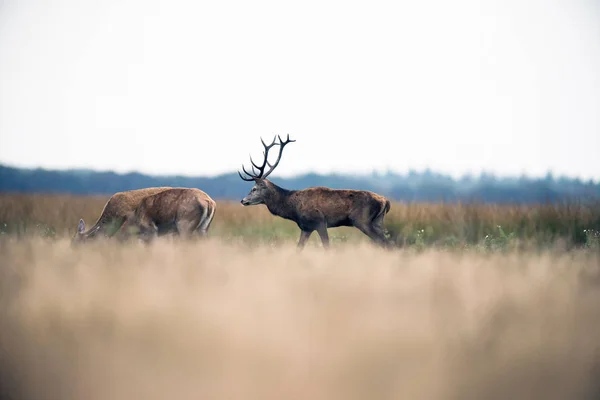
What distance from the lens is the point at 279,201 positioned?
10.4 metres

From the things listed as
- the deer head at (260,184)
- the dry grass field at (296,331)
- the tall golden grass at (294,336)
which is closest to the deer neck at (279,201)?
the deer head at (260,184)

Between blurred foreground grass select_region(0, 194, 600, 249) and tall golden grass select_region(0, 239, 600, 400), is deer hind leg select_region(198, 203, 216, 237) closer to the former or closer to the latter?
blurred foreground grass select_region(0, 194, 600, 249)

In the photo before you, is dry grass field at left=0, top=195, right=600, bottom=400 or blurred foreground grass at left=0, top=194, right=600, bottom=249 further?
blurred foreground grass at left=0, top=194, right=600, bottom=249

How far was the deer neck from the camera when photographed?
1031cm

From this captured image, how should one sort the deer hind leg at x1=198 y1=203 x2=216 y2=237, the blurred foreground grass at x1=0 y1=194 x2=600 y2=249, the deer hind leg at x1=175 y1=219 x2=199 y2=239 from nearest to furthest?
the deer hind leg at x1=175 y1=219 x2=199 y2=239 < the deer hind leg at x1=198 y1=203 x2=216 y2=237 < the blurred foreground grass at x1=0 y1=194 x2=600 y2=249

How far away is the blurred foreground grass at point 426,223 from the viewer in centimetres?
954

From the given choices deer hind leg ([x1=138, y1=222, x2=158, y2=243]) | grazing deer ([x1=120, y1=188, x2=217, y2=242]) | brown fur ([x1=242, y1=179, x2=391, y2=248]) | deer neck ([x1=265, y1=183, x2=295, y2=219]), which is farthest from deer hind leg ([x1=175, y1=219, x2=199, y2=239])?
deer neck ([x1=265, y1=183, x2=295, y2=219])

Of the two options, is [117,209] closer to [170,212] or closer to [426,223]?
[170,212]

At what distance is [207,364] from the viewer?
104 inches

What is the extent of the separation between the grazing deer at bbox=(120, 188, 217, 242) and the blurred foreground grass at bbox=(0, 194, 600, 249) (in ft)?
1.84

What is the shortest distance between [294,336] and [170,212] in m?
6.40

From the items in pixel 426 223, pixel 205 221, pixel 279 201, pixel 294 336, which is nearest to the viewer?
pixel 294 336

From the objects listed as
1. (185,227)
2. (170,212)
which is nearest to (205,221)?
(185,227)

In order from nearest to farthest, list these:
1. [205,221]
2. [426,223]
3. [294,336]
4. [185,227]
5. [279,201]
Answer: [294,336], [185,227], [205,221], [279,201], [426,223]
